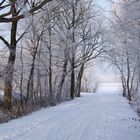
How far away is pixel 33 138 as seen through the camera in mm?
12141

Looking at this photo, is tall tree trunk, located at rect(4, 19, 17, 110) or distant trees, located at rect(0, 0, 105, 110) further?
distant trees, located at rect(0, 0, 105, 110)

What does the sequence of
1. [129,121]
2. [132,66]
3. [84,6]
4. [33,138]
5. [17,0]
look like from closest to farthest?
[33,138] < [17,0] < [129,121] < [84,6] < [132,66]

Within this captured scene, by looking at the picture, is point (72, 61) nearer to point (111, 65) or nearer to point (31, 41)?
point (31, 41)

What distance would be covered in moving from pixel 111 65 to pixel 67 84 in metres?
7.37

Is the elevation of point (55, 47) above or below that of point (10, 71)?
above

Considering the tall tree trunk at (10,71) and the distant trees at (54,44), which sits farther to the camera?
the distant trees at (54,44)

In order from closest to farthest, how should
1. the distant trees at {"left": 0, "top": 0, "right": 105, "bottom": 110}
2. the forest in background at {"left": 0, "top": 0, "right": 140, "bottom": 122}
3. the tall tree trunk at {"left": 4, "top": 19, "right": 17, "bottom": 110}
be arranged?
the tall tree trunk at {"left": 4, "top": 19, "right": 17, "bottom": 110} → the forest in background at {"left": 0, "top": 0, "right": 140, "bottom": 122} → the distant trees at {"left": 0, "top": 0, "right": 105, "bottom": 110}

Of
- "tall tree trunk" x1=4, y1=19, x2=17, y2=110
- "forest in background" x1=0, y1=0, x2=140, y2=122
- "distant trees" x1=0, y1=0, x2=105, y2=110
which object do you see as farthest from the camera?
"distant trees" x1=0, y1=0, x2=105, y2=110

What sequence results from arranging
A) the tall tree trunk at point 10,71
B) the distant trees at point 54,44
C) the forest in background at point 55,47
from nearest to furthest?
1. the tall tree trunk at point 10,71
2. the forest in background at point 55,47
3. the distant trees at point 54,44

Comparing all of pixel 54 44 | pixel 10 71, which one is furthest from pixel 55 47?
pixel 10 71

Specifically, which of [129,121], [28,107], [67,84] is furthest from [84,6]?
Answer: [129,121]

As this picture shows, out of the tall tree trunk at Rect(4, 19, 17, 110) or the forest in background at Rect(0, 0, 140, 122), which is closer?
the tall tree trunk at Rect(4, 19, 17, 110)

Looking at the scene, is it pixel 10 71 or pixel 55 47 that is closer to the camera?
pixel 10 71

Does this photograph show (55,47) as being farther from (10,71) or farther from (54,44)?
(10,71)
